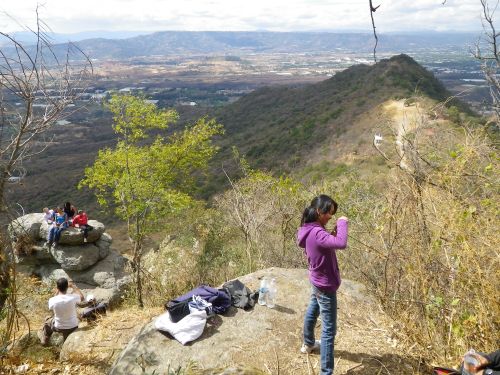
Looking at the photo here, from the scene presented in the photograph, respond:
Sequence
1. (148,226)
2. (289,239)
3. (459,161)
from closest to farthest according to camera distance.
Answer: (459,161) → (289,239) → (148,226)

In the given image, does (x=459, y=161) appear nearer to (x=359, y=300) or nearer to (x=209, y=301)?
(x=359, y=300)

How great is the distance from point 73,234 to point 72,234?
37 mm

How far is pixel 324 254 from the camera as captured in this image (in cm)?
415

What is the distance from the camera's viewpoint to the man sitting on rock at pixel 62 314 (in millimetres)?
7051

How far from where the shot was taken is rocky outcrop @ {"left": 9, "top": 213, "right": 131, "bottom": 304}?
54.7 ft

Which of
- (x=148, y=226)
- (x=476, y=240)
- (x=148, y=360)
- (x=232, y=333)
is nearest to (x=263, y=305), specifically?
(x=232, y=333)

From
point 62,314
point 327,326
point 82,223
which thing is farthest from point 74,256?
point 327,326

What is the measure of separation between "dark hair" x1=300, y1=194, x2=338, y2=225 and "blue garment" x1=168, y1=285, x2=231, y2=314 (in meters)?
2.06

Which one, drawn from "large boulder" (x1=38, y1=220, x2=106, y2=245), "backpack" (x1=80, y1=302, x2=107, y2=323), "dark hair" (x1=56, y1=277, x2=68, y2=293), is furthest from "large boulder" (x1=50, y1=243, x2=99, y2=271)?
"dark hair" (x1=56, y1=277, x2=68, y2=293)

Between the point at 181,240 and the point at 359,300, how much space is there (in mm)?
11154

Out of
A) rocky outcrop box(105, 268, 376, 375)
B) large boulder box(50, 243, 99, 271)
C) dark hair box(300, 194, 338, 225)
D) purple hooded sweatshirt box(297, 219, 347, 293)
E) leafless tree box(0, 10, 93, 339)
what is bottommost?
large boulder box(50, 243, 99, 271)

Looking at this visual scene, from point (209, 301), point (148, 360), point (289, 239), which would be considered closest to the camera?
point (148, 360)

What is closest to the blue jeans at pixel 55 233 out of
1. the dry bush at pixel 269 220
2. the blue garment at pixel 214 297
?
the dry bush at pixel 269 220

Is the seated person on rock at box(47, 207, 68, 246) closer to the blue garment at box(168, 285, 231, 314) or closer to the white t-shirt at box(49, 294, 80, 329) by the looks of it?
the white t-shirt at box(49, 294, 80, 329)
